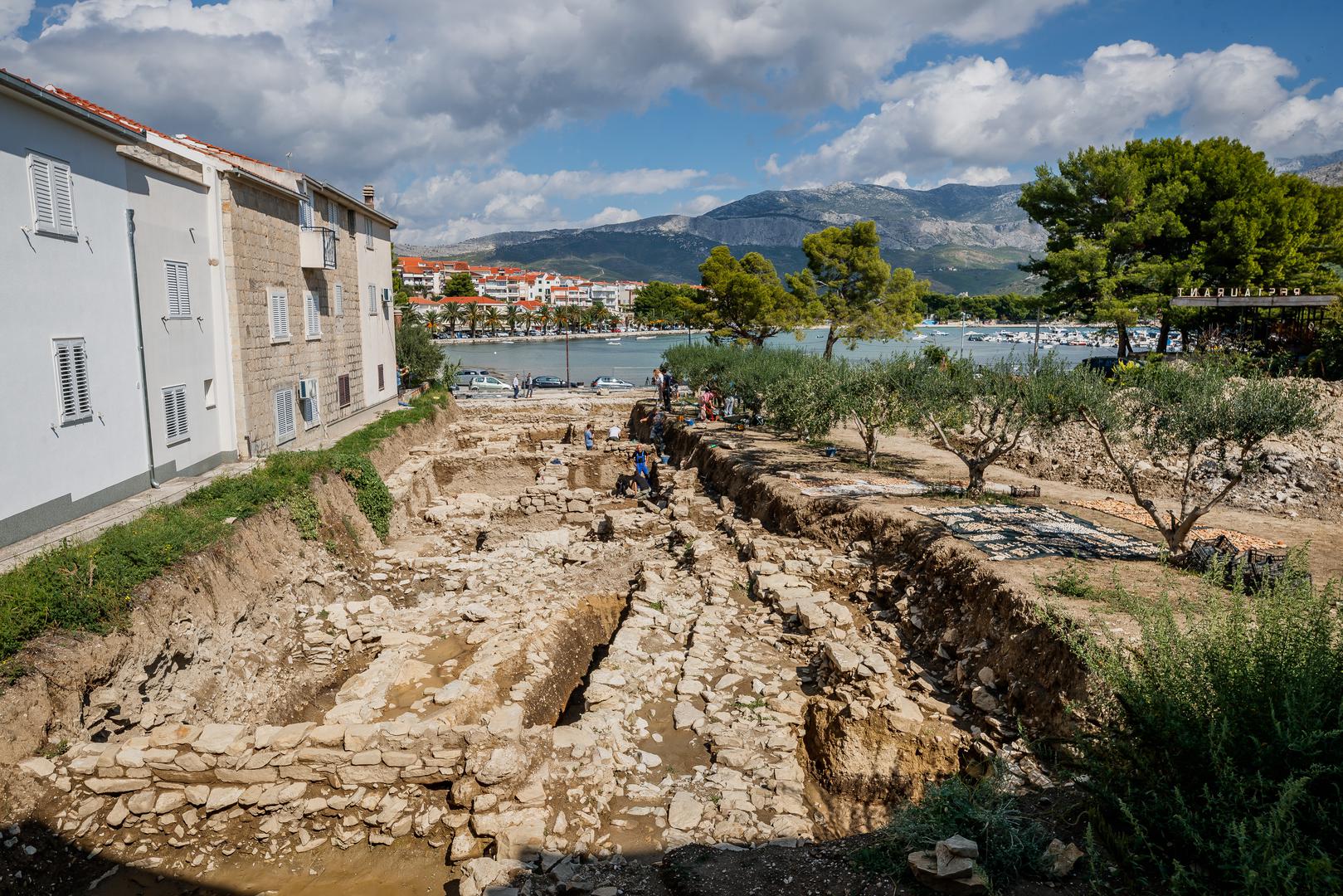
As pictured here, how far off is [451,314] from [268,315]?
107 metres

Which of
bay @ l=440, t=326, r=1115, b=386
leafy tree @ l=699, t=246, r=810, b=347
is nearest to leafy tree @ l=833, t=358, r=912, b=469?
leafy tree @ l=699, t=246, r=810, b=347

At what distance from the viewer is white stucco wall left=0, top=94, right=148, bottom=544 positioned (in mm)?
12721

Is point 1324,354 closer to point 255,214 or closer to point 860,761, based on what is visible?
point 860,761

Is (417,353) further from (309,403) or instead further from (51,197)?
(51,197)

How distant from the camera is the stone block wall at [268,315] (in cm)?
2108

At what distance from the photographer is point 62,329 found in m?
14.0

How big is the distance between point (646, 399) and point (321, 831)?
38.8m

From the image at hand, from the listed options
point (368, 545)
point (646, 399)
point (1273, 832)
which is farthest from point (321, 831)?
point (646, 399)

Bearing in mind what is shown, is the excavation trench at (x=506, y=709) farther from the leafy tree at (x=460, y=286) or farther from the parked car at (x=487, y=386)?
the leafy tree at (x=460, y=286)

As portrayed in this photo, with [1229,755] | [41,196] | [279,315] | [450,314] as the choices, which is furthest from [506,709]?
[450,314]

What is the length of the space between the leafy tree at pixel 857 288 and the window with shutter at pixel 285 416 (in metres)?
30.6

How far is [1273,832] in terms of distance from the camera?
4.80m

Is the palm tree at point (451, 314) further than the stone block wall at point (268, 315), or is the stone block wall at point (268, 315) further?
the palm tree at point (451, 314)

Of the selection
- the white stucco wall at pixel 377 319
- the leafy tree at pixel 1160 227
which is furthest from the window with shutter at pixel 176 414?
the leafy tree at pixel 1160 227
